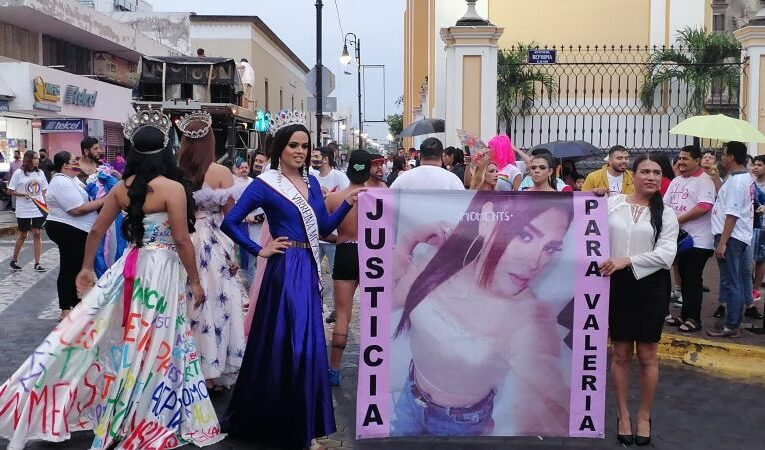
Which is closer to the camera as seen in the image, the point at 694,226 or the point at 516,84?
the point at 694,226

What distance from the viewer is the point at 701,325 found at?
793 centimetres

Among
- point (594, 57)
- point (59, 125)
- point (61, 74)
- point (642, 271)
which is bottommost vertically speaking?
point (642, 271)

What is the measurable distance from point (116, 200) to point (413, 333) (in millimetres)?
1883

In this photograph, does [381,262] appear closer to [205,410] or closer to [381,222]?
[381,222]

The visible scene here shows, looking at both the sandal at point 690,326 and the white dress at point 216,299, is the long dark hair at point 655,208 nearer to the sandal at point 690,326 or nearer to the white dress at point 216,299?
the white dress at point 216,299

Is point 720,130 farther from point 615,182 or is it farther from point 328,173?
point 328,173

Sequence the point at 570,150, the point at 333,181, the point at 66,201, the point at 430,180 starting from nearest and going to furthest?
the point at 430,180 < the point at 66,201 < the point at 333,181 < the point at 570,150

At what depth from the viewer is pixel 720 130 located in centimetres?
778

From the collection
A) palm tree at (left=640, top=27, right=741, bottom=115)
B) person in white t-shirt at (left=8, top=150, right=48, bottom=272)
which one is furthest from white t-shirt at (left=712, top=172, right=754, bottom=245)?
person in white t-shirt at (left=8, top=150, right=48, bottom=272)

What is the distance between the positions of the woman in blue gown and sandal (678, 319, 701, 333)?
4191 mm

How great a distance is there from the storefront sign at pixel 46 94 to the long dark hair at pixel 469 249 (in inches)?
815

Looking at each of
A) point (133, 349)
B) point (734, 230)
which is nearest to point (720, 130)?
point (734, 230)

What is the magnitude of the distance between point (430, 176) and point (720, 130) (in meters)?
3.34

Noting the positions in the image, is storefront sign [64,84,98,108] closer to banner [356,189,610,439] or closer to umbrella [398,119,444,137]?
umbrella [398,119,444,137]
